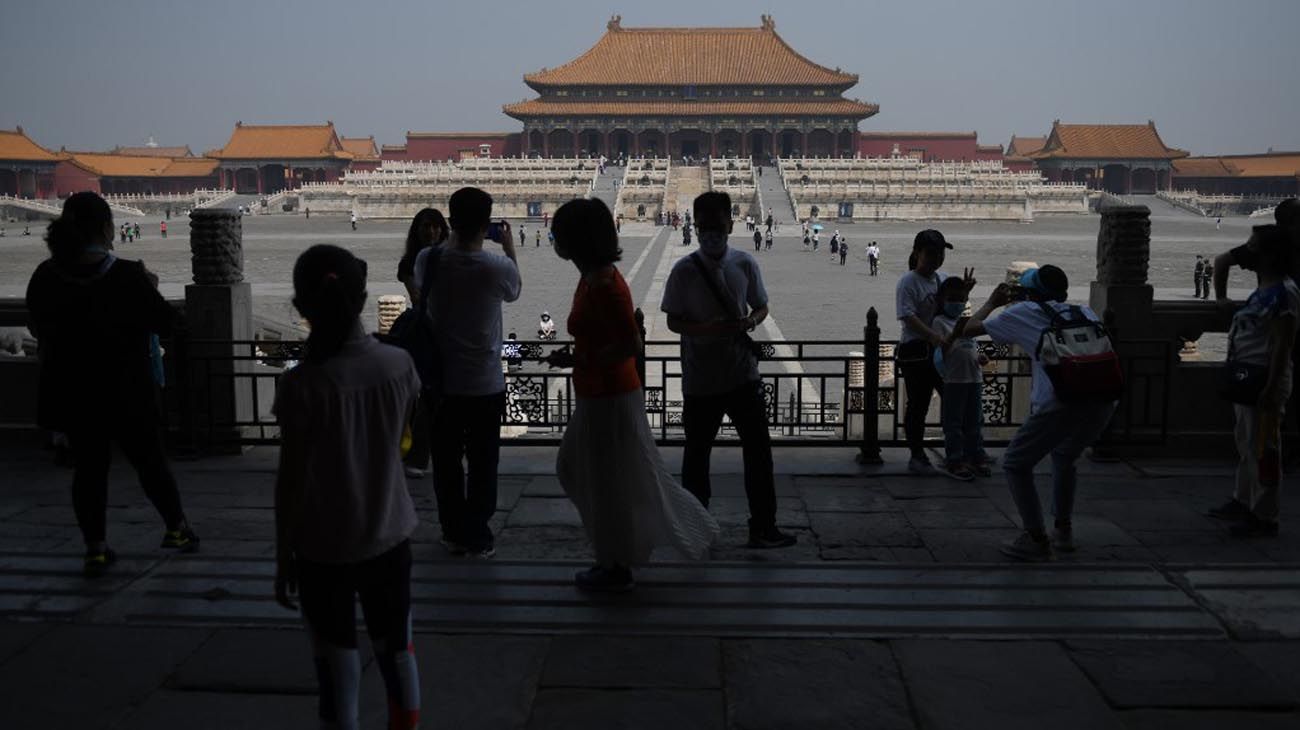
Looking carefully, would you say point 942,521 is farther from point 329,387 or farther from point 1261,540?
point 329,387

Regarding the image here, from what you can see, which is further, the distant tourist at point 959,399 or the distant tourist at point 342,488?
the distant tourist at point 959,399

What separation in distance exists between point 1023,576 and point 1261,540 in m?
1.16

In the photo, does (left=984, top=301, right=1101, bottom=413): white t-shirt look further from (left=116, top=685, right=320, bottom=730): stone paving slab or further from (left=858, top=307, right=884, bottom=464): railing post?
(left=116, top=685, right=320, bottom=730): stone paving slab

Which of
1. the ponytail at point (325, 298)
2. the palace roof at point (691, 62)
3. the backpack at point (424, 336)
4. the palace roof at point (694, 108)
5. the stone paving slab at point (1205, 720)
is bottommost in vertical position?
the stone paving slab at point (1205, 720)

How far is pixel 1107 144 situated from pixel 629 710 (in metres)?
63.9

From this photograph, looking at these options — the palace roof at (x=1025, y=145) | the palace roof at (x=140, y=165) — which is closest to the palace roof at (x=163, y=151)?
the palace roof at (x=140, y=165)

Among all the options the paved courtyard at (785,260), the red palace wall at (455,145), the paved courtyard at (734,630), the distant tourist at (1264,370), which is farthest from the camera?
the red palace wall at (455,145)

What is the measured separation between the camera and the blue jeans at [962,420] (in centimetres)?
545

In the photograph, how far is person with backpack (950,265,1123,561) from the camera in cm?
382

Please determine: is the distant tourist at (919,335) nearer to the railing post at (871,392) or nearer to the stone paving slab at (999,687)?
the railing post at (871,392)

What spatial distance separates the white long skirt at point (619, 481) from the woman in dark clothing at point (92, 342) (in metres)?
1.52

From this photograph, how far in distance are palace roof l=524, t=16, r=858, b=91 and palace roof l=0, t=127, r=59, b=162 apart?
952 inches

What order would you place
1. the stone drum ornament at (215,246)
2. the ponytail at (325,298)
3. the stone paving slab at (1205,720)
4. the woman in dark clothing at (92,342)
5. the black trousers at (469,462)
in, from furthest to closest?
1. the stone drum ornament at (215,246)
2. the black trousers at (469,462)
3. the woman in dark clothing at (92,342)
4. the stone paving slab at (1205,720)
5. the ponytail at (325,298)

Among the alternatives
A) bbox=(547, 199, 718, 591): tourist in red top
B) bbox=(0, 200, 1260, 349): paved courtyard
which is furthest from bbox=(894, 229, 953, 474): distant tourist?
bbox=(0, 200, 1260, 349): paved courtyard
